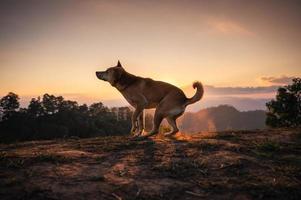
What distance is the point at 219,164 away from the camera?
224 inches

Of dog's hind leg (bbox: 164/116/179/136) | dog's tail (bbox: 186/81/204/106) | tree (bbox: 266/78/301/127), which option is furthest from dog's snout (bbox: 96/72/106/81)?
tree (bbox: 266/78/301/127)

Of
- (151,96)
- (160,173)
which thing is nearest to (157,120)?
(151,96)

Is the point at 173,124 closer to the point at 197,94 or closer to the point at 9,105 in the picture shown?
the point at 197,94

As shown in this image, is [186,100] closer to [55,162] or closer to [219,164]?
[219,164]

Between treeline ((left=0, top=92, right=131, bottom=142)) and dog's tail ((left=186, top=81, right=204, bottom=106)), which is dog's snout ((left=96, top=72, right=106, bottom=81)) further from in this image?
treeline ((left=0, top=92, right=131, bottom=142))

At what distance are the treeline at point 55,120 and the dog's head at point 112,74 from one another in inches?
1510

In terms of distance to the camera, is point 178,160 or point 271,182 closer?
point 271,182

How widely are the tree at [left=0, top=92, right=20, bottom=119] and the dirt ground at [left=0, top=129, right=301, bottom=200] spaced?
54660 mm

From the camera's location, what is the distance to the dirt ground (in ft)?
14.1

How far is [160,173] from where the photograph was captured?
5266 millimetres

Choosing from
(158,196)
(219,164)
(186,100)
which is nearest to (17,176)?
(158,196)

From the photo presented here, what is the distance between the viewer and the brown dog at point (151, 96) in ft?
34.3

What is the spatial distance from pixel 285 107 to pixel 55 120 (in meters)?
41.8

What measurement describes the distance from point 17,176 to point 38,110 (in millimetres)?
59730
